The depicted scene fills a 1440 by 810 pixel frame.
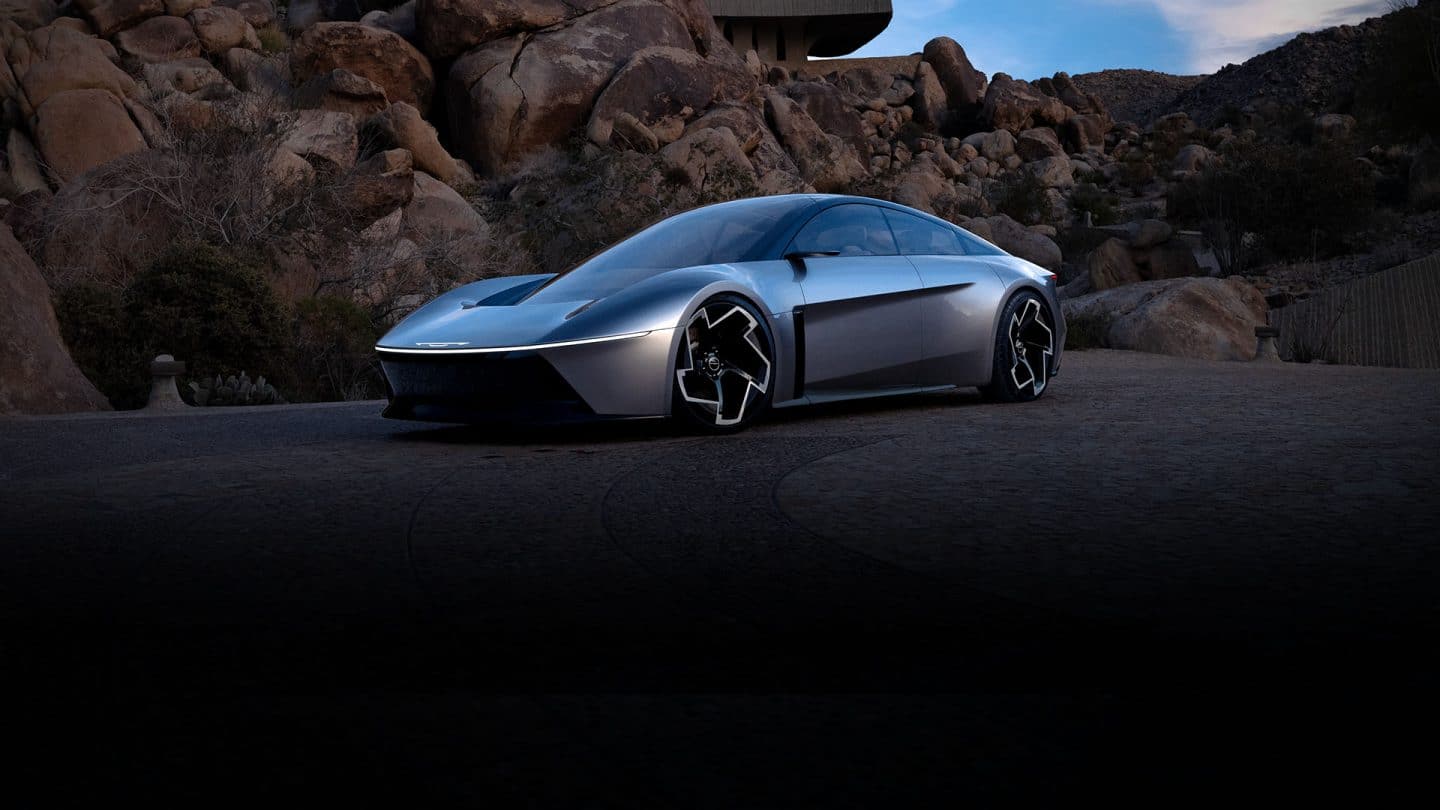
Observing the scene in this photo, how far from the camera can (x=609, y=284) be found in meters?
8.41

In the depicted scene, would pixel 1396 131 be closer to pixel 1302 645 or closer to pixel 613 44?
pixel 613 44

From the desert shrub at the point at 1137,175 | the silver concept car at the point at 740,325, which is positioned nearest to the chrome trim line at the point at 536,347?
the silver concept car at the point at 740,325

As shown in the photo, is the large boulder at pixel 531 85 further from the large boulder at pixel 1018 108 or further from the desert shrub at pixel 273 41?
the large boulder at pixel 1018 108

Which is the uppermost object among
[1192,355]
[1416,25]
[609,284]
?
[1416,25]

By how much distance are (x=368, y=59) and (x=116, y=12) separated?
6.61 metres

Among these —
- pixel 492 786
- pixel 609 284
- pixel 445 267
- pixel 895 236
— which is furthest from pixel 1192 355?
pixel 492 786

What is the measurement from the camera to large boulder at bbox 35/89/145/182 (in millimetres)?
30859

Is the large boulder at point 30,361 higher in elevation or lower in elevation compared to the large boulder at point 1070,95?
lower

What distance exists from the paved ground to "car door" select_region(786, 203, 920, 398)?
1419 mm

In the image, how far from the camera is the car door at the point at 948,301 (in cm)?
916

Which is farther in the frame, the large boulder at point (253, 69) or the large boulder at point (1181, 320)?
the large boulder at point (253, 69)

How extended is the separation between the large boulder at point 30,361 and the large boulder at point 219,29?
1178 inches

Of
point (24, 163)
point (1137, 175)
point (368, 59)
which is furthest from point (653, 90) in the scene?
point (1137, 175)

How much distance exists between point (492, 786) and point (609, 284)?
610 centimetres
